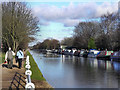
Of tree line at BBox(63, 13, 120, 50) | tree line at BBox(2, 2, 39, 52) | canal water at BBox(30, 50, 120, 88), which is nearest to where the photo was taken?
canal water at BBox(30, 50, 120, 88)

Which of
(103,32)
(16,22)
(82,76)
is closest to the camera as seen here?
(82,76)

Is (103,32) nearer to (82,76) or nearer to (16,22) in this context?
(16,22)

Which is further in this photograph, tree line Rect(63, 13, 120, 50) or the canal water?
tree line Rect(63, 13, 120, 50)

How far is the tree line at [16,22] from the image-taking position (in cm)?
3433

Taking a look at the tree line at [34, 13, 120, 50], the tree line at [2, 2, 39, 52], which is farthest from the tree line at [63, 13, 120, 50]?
the tree line at [2, 2, 39, 52]

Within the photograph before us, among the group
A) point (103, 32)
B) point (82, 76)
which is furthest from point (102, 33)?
point (82, 76)

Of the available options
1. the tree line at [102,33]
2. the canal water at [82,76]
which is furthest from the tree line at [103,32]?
the canal water at [82,76]

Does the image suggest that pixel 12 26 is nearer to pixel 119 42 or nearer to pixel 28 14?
pixel 28 14

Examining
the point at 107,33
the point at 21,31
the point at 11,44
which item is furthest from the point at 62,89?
the point at 107,33

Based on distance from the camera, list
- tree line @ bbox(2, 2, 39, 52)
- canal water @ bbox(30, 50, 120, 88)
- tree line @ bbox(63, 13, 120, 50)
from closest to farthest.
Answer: canal water @ bbox(30, 50, 120, 88), tree line @ bbox(2, 2, 39, 52), tree line @ bbox(63, 13, 120, 50)

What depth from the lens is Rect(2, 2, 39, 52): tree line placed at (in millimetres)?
34328

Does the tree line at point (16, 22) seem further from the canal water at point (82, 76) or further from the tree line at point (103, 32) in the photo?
the tree line at point (103, 32)

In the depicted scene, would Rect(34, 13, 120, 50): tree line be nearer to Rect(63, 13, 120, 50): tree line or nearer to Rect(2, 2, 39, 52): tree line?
Rect(63, 13, 120, 50): tree line

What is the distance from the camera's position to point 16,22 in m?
35.4
